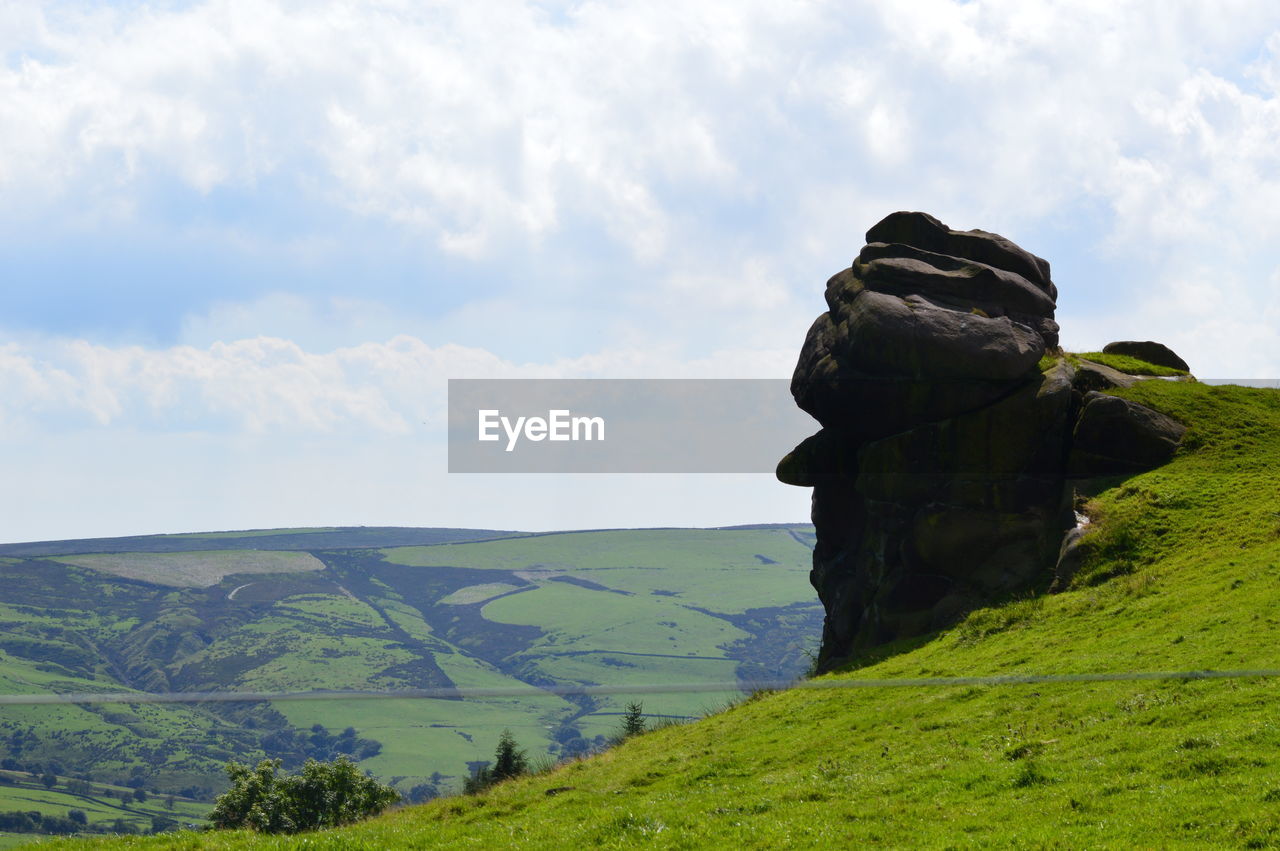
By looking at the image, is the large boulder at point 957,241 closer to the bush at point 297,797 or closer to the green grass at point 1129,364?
the green grass at point 1129,364

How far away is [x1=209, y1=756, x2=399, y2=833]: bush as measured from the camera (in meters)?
71.9

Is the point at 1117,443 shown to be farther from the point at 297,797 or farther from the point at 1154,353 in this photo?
the point at 297,797

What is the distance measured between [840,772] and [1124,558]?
2449 centimetres

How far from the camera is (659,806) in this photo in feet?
82.9

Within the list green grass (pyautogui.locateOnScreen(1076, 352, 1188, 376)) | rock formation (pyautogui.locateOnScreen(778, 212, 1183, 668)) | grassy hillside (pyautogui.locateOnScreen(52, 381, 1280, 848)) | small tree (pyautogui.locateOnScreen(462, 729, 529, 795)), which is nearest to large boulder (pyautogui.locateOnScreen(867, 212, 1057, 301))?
rock formation (pyautogui.locateOnScreen(778, 212, 1183, 668))

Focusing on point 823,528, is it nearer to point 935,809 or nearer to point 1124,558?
point 1124,558

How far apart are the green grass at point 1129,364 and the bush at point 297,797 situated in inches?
2357

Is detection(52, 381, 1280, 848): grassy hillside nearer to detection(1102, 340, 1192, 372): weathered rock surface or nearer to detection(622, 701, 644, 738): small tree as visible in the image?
detection(622, 701, 644, 738): small tree

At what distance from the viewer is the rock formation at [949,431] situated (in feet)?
169

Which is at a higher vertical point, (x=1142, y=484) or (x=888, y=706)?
(x=1142, y=484)

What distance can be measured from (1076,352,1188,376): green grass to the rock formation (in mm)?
5430

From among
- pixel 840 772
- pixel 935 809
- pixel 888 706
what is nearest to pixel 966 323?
pixel 888 706

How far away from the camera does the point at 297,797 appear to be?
244ft

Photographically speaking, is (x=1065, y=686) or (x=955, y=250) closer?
(x=1065, y=686)
